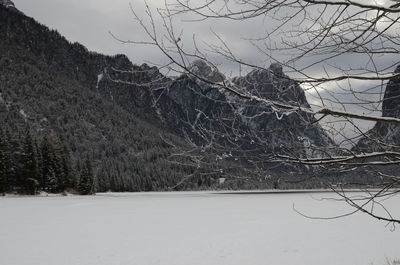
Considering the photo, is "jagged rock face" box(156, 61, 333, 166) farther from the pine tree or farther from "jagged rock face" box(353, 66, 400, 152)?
the pine tree

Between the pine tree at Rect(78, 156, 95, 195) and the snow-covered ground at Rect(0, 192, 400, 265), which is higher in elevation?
the pine tree at Rect(78, 156, 95, 195)

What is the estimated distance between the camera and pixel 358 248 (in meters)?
13.9

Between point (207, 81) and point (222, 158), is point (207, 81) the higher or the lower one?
the higher one

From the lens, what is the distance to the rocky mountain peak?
7.98ft

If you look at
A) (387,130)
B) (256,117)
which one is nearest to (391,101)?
(387,130)

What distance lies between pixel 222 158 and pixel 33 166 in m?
55.3

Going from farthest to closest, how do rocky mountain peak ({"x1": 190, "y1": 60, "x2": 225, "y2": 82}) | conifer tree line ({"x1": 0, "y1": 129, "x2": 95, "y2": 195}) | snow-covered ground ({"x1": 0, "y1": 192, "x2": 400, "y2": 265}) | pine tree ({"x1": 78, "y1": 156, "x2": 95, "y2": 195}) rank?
pine tree ({"x1": 78, "y1": 156, "x2": 95, "y2": 195}) < conifer tree line ({"x1": 0, "y1": 129, "x2": 95, "y2": 195}) < snow-covered ground ({"x1": 0, "y1": 192, "x2": 400, "y2": 265}) < rocky mountain peak ({"x1": 190, "y1": 60, "x2": 225, "y2": 82})

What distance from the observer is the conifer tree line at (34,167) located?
5238 cm

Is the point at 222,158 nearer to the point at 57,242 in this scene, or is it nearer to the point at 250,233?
the point at 57,242

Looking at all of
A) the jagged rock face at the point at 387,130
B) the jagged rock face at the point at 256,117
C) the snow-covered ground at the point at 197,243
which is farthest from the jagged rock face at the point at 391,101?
the snow-covered ground at the point at 197,243

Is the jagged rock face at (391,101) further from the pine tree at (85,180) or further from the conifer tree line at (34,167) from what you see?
the pine tree at (85,180)

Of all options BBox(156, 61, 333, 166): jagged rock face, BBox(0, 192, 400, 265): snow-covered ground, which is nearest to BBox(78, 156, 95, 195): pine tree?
BBox(0, 192, 400, 265): snow-covered ground

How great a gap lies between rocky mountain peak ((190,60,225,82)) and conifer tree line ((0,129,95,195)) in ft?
178

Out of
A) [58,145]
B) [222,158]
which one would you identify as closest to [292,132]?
[222,158]
